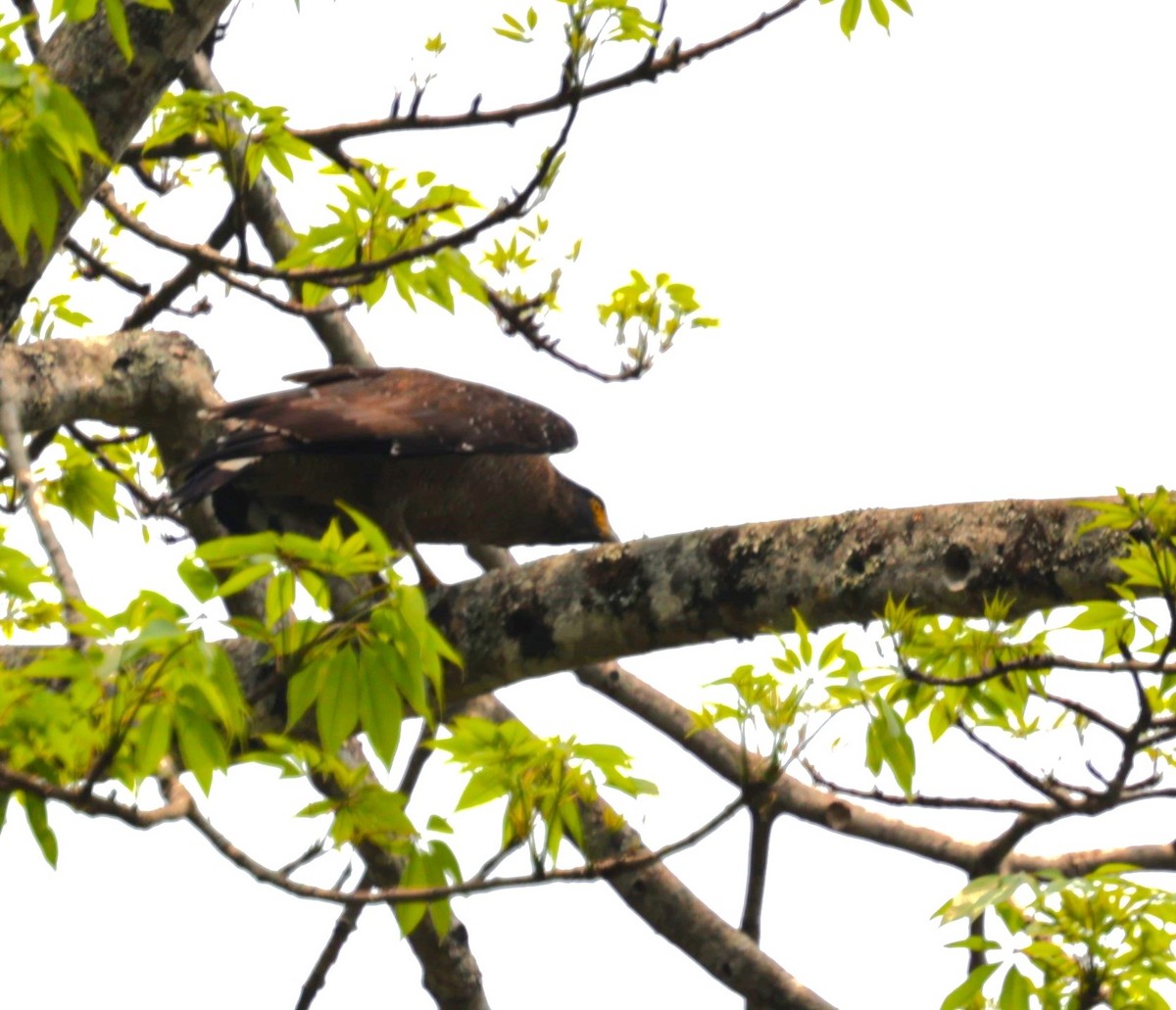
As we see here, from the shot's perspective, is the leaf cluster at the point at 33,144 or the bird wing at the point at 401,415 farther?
the bird wing at the point at 401,415

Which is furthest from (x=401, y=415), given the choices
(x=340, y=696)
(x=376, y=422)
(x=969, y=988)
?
(x=969, y=988)

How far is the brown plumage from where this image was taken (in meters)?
5.07

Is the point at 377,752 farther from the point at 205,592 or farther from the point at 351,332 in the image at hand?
the point at 351,332

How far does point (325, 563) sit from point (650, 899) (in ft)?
8.50

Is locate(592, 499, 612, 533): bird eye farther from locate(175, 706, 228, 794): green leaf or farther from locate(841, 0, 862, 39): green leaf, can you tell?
locate(175, 706, 228, 794): green leaf

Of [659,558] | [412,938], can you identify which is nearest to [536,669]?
[659,558]

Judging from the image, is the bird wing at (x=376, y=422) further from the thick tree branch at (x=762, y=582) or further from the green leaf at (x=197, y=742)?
the green leaf at (x=197, y=742)

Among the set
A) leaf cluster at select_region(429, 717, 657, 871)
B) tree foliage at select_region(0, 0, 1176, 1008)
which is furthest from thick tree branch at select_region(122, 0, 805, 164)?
leaf cluster at select_region(429, 717, 657, 871)

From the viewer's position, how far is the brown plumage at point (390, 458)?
5070mm

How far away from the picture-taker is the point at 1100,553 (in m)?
3.39

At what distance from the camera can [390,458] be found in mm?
5562

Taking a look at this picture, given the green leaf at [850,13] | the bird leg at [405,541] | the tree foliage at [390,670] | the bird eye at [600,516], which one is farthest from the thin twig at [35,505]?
the bird eye at [600,516]

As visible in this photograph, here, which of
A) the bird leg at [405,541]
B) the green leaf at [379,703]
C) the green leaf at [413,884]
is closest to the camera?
the green leaf at [379,703]

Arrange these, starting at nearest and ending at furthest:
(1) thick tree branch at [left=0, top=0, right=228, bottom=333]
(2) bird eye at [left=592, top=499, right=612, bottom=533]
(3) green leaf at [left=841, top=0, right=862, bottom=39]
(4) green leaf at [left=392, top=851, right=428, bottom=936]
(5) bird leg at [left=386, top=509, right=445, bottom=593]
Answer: (4) green leaf at [left=392, top=851, right=428, bottom=936], (1) thick tree branch at [left=0, top=0, right=228, bottom=333], (3) green leaf at [left=841, top=0, right=862, bottom=39], (5) bird leg at [left=386, top=509, right=445, bottom=593], (2) bird eye at [left=592, top=499, right=612, bottom=533]
